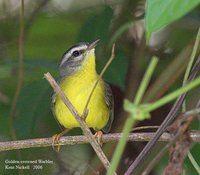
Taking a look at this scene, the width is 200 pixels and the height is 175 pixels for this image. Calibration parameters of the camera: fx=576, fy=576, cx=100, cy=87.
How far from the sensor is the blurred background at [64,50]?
2838mm

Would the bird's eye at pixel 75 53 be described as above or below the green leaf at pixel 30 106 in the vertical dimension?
above

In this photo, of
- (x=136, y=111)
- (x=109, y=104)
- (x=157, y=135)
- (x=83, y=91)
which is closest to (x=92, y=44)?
(x=83, y=91)

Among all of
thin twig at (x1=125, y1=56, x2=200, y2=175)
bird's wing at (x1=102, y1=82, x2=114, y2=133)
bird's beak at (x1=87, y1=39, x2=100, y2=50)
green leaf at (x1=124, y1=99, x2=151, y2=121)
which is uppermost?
bird's beak at (x1=87, y1=39, x2=100, y2=50)

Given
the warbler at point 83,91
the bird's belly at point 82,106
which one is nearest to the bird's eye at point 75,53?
the warbler at point 83,91

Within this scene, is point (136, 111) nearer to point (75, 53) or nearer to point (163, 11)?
point (163, 11)

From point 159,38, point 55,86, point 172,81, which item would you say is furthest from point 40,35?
point 55,86

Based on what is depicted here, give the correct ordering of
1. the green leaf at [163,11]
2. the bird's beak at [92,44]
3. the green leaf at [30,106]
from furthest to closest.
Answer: the bird's beak at [92,44] → the green leaf at [30,106] → the green leaf at [163,11]

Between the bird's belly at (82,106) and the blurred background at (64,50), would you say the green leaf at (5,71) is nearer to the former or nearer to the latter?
the blurred background at (64,50)

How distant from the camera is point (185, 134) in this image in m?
1.16

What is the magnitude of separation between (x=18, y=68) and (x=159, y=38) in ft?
2.96

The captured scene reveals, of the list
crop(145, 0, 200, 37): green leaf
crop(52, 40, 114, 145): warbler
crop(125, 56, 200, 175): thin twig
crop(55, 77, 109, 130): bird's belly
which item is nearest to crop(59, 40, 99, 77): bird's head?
crop(52, 40, 114, 145): warbler

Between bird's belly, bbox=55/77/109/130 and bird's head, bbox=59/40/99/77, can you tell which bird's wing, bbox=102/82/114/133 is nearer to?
bird's belly, bbox=55/77/109/130

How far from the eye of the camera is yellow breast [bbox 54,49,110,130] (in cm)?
295

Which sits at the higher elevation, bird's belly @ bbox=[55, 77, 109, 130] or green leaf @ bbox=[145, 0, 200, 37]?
bird's belly @ bbox=[55, 77, 109, 130]
